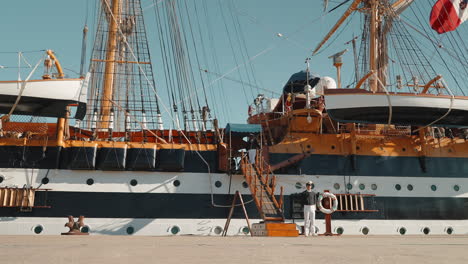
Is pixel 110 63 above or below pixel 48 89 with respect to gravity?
above

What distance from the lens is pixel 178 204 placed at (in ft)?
41.2

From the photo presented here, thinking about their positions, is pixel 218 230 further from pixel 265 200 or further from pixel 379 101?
pixel 379 101

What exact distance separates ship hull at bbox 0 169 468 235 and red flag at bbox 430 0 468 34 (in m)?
9.52

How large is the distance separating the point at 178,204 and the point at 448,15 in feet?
50.9

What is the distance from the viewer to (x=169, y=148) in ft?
42.0

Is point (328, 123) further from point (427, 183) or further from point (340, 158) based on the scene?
point (427, 183)

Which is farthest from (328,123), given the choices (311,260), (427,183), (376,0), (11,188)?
(311,260)

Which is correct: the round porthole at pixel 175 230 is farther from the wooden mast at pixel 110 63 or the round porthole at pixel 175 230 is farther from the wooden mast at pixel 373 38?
the wooden mast at pixel 373 38

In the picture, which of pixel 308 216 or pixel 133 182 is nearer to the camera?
pixel 308 216

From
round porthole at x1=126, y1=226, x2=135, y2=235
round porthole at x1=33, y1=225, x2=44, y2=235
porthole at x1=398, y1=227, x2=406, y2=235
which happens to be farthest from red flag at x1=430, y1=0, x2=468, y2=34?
round porthole at x1=33, y1=225, x2=44, y2=235

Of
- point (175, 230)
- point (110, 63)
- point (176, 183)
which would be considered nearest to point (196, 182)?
point (176, 183)

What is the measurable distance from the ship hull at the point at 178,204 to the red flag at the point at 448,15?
31.2ft

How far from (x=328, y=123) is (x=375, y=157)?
2072mm

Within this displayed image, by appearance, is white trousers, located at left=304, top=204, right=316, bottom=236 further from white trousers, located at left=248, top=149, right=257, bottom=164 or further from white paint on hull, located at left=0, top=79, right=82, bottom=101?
white paint on hull, located at left=0, top=79, right=82, bottom=101
